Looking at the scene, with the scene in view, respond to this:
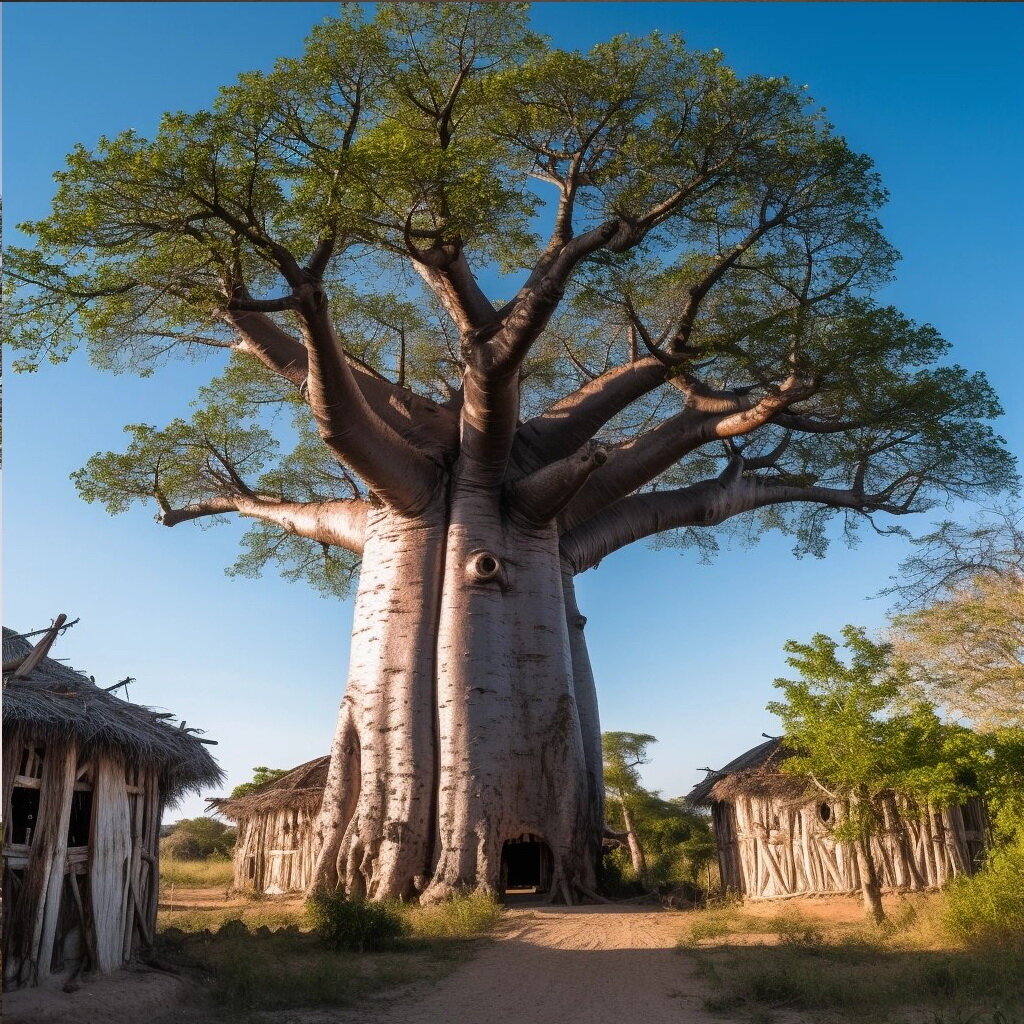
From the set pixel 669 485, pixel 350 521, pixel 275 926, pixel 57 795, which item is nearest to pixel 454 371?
pixel 350 521

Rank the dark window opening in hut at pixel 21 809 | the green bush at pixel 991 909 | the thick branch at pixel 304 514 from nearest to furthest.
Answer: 1. the green bush at pixel 991 909
2. the dark window opening in hut at pixel 21 809
3. the thick branch at pixel 304 514

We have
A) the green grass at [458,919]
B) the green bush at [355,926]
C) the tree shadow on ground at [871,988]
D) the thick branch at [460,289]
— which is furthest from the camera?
the thick branch at [460,289]

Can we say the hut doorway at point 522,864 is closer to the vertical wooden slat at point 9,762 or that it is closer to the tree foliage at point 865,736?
the tree foliage at point 865,736

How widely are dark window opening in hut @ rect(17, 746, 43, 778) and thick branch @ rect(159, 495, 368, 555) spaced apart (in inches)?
223

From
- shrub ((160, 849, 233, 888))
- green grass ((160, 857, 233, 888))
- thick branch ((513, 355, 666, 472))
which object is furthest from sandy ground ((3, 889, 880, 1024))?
shrub ((160, 849, 233, 888))

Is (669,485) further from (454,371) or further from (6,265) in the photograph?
(6,265)

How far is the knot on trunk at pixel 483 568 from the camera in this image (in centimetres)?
929

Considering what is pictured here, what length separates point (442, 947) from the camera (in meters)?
6.45

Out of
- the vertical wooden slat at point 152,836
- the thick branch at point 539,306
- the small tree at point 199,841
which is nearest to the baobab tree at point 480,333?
the thick branch at point 539,306

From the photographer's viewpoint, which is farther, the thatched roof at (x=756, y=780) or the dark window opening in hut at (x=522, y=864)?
the dark window opening in hut at (x=522, y=864)

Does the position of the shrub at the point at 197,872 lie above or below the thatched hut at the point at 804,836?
below

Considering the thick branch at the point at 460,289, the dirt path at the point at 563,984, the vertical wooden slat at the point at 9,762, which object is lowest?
the dirt path at the point at 563,984

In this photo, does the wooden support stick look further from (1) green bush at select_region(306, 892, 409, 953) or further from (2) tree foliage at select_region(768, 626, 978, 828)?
(2) tree foliage at select_region(768, 626, 978, 828)

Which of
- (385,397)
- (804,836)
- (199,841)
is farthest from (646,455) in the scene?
(199,841)
